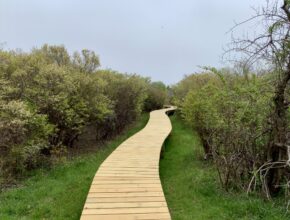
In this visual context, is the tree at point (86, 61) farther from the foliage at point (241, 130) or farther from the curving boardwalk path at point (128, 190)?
the foliage at point (241, 130)

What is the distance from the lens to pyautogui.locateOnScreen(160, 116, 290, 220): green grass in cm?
445

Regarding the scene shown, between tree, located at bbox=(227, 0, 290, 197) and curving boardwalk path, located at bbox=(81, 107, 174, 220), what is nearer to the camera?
curving boardwalk path, located at bbox=(81, 107, 174, 220)

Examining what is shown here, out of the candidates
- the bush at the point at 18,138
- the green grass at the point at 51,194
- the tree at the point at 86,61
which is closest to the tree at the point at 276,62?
the green grass at the point at 51,194

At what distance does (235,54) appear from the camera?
502 centimetres

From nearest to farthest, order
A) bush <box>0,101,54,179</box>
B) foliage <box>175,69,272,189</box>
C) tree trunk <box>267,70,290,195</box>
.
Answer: tree trunk <box>267,70,290,195</box> < foliage <box>175,69,272,189</box> < bush <box>0,101,54,179</box>

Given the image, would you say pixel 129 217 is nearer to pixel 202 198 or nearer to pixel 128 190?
pixel 128 190

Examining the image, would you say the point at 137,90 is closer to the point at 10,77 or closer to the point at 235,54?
the point at 10,77

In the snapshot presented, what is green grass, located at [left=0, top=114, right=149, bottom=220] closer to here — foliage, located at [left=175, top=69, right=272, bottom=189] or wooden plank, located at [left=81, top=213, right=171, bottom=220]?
wooden plank, located at [left=81, top=213, right=171, bottom=220]

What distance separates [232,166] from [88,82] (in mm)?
5821

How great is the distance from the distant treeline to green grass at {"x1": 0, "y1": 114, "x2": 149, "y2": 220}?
62cm

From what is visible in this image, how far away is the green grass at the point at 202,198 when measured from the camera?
4453 mm

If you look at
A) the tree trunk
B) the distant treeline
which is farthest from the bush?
the tree trunk

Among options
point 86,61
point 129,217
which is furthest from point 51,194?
point 86,61

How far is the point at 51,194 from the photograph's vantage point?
18.1 ft
